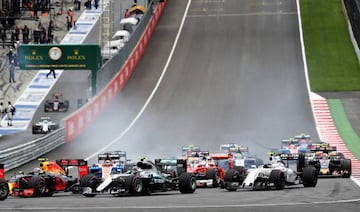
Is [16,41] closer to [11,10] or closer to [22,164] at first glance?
[11,10]

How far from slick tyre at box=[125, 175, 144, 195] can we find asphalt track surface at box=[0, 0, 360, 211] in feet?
2.28

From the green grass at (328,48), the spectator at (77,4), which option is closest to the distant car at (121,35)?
the spectator at (77,4)

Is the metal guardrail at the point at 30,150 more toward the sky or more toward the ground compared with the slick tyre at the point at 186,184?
more toward the sky

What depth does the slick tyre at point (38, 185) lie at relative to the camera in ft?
84.6

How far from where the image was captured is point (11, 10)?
7362 centimetres

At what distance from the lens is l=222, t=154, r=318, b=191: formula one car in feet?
85.6

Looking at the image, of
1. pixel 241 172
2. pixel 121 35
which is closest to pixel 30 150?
pixel 241 172

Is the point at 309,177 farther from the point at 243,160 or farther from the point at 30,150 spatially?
the point at 30,150

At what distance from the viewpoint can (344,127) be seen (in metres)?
47.6

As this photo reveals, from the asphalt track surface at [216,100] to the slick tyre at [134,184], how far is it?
→ 2.28 feet

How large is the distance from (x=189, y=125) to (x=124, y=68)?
1197 centimetres

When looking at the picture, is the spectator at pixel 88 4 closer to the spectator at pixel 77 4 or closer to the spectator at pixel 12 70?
the spectator at pixel 77 4

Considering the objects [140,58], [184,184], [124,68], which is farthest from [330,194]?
[140,58]

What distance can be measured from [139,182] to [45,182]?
3.09 metres
